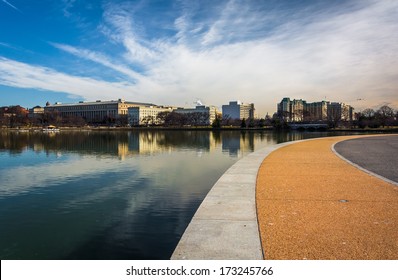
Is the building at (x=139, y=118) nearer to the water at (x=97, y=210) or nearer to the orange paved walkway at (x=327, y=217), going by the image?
the water at (x=97, y=210)

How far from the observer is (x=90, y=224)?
9383 millimetres

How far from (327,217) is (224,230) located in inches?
110

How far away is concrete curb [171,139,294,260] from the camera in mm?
6012

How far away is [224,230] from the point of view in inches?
286

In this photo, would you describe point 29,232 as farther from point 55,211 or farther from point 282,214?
point 282,214

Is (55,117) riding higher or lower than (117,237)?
higher

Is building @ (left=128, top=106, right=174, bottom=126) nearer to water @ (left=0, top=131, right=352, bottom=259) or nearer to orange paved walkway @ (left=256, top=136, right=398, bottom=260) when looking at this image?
water @ (left=0, top=131, right=352, bottom=259)

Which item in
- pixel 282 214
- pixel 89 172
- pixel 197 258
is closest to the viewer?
pixel 197 258

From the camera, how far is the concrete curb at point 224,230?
19.7 ft

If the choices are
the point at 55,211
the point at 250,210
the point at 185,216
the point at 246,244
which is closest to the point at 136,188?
the point at 55,211

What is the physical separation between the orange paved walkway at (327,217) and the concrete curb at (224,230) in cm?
29

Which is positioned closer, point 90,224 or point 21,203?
point 90,224

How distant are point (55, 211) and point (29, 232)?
198 centimetres

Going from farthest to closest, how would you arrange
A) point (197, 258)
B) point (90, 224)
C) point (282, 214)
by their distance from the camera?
point (90, 224), point (282, 214), point (197, 258)
